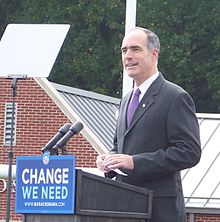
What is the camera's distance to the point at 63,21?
35656 mm

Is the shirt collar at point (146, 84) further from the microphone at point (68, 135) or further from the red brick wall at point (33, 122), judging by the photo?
the red brick wall at point (33, 122)

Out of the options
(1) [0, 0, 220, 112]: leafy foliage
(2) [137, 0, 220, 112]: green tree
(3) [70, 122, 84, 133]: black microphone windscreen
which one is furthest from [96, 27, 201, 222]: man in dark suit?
(1) [0, 0, 220, 112]: leafy foliage

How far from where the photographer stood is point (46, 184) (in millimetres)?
4730

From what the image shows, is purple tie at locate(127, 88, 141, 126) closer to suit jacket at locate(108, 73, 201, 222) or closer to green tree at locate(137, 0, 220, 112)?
suit jacket at locate(108, 73, 201, 222)

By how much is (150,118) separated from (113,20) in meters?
30.8

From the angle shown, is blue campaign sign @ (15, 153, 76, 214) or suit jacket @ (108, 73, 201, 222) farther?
suit jacket @ (108, 73, 201, 222)

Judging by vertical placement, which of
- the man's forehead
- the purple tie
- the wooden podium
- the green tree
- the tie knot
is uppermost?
the green tree

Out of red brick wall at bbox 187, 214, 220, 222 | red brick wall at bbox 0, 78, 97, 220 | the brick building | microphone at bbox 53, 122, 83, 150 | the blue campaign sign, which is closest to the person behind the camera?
the blue campaign sign

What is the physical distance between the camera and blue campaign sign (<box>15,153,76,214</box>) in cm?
464

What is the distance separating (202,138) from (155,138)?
17.7 metres

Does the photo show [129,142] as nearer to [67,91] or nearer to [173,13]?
[67,91]

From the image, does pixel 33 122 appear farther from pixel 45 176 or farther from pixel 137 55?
pixel 45 176

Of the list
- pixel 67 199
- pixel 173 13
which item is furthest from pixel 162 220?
pixel 173 13

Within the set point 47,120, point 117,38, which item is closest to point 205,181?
point 47,120
